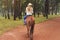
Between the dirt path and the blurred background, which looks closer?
the dirt path

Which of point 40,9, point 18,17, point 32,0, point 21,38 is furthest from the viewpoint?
point 40,9

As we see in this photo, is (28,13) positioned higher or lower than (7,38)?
higher

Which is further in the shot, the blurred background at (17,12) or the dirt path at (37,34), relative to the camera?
the blurred background at (17,12)

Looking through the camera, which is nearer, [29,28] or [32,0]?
[29,28]

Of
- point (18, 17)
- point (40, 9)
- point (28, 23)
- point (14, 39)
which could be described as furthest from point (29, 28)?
point (40, 9)

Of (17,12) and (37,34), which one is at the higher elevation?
(17,12)

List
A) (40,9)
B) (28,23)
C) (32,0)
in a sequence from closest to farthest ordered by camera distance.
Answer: (28,23) → (32,0) → (40,9)

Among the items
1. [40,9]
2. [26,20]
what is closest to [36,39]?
[26,20]

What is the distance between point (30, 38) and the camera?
12.0 meters

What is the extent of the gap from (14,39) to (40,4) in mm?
44345

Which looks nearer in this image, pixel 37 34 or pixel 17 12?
pixel 37 34

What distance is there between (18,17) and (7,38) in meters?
20.8

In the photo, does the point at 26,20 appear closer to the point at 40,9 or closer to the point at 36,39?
the point at 36,39

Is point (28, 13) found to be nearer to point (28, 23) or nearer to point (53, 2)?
point (28, 23)
